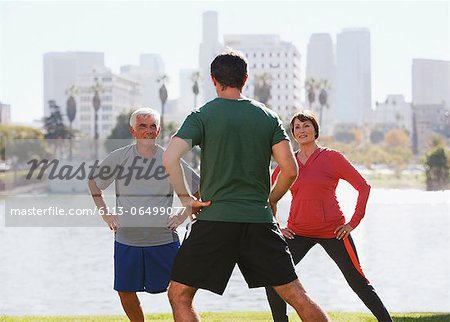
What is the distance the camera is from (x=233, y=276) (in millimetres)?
19453

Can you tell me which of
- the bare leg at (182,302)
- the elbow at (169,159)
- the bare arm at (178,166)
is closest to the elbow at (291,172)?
the bare arm at (178,166)

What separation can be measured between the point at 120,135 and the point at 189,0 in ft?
302

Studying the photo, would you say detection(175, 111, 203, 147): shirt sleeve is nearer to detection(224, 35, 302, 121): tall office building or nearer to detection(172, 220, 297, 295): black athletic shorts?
detection(172, 220, 297, 295): black athletic shorts

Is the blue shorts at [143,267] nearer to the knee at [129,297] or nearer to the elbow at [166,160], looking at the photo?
the knee at [129,297]

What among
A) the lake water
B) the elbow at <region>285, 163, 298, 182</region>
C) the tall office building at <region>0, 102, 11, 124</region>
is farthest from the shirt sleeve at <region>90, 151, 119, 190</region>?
the tall office building at <region>0, 102, 11, 124</region>

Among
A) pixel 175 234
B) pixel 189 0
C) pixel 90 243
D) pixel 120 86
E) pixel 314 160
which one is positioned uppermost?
pixel 189 0

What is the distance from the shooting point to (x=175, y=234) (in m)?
6.12

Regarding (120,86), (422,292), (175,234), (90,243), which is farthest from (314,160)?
(120,86)

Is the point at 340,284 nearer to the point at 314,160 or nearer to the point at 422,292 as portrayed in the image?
the point at 422,292

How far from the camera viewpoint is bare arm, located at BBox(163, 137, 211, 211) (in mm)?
4703

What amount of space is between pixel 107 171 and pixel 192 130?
137 centimetres

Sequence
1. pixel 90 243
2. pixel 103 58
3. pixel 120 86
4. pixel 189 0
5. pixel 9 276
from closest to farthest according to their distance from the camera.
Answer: pixel 9 276 → pixel 90 243 → pixel 120 86 → pixel 189 0 → pixel 103 58

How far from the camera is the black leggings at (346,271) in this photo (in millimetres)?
6188

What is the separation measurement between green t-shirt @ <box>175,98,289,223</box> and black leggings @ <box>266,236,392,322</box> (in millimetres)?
1511
